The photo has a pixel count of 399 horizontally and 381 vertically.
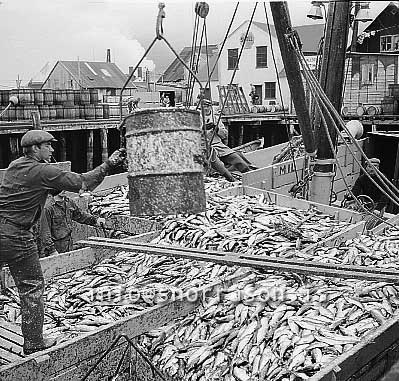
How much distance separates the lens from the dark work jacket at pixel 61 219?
766cm

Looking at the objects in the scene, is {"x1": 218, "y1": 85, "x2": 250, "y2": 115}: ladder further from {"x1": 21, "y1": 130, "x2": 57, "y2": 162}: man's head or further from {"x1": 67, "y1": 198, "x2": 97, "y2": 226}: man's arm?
{"x1": 21, "y1": 130, "x2": 57, "y2": 162}: man's head

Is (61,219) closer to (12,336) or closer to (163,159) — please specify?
(163,159)

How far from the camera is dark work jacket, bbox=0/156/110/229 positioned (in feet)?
15.0

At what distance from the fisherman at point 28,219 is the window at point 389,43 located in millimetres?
27595

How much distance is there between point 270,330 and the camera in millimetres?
4328

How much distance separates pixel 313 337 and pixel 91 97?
883 inches

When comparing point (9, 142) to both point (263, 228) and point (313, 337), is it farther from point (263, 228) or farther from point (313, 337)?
point (313, 337)

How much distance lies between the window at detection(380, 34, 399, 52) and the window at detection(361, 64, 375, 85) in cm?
147

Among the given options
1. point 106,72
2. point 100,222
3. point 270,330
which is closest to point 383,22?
point 100,222

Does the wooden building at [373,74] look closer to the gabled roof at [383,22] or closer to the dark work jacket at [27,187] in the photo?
the gabled roof at [383,22]

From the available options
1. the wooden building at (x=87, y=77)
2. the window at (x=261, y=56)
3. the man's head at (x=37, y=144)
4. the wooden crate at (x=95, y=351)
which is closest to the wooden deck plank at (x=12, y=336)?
the wooden crate at (x=95, y=351)

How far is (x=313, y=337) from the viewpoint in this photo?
160 inches

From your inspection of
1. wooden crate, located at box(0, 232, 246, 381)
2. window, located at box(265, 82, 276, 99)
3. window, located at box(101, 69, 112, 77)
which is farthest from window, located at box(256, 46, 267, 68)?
wooden crate, located at box(0, 232, 246, 381)

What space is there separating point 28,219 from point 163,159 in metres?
2.49
